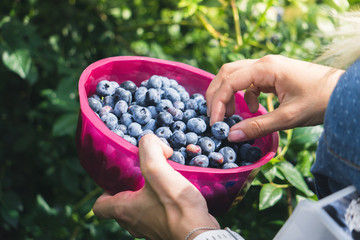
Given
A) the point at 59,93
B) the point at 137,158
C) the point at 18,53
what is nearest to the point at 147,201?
the point at 137,158

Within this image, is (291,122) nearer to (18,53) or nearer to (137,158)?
(137,158)

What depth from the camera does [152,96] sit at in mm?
953

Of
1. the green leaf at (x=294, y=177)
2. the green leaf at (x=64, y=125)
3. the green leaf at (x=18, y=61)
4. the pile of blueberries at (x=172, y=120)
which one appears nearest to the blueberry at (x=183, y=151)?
the pile of blueberries at (x=172, y=120)

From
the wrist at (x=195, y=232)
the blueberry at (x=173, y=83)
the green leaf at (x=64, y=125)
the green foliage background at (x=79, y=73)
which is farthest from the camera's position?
the green leaf at (x=64, y=125)

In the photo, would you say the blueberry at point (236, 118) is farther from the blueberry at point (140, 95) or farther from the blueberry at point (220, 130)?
the blueberry at point (140, 95)

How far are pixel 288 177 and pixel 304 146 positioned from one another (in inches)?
6.5

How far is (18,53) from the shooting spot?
1.34 meters

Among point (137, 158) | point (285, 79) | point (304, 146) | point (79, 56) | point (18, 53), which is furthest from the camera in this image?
point (79, 56)

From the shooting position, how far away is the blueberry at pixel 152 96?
949mm

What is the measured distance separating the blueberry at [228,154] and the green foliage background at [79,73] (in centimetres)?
16

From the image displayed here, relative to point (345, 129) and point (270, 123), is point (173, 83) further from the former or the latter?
point (345, 129)

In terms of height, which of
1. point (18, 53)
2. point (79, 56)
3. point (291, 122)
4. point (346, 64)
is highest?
point (346, 64)

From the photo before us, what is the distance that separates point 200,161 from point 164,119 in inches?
5.9

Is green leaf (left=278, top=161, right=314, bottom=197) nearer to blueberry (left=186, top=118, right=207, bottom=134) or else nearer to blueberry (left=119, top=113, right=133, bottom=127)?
blueberry (left=186, top=118, right=207, bottom=134)
